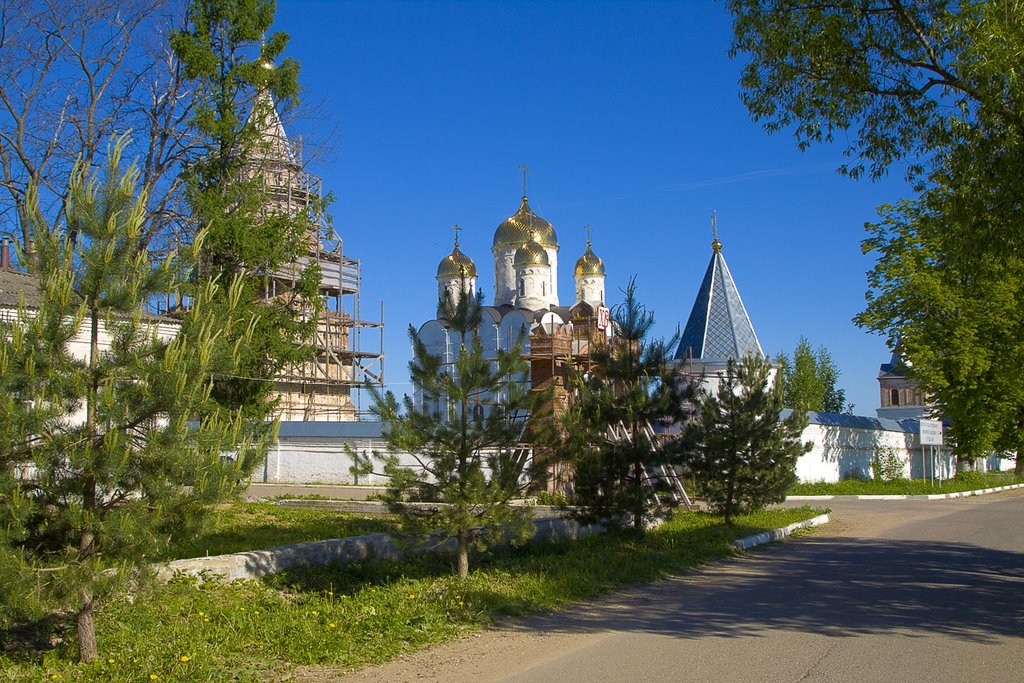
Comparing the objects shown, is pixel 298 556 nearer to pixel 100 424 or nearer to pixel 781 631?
pixel 100 424

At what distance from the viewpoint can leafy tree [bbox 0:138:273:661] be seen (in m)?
6.36

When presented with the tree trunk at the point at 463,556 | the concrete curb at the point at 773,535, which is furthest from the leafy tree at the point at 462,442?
the concrete curb at the point at 773,535

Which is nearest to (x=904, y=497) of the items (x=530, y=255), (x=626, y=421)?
(x=626, y=421)

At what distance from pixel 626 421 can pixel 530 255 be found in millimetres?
36353

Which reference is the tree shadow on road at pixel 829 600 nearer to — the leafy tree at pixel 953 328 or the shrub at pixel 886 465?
the leafy tree at pixel 953 328

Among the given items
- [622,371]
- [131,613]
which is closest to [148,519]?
[131,613]

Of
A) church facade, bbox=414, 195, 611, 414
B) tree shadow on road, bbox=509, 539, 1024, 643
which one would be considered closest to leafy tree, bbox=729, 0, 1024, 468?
tree shadow on road, bbox=509, 539, 1024, 643

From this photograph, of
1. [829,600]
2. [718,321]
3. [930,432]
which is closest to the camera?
[829,600]

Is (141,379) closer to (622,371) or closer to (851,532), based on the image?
(622,371)

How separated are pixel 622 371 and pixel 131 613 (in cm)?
755

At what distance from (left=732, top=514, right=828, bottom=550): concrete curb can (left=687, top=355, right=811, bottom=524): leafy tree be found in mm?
596

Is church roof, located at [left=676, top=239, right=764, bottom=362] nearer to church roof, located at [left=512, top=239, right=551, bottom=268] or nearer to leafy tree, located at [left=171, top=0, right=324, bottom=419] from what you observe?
church roof, located at [left=512, top=239, right=551, bottom=268]

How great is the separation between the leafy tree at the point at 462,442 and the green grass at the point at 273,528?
87.0 inches

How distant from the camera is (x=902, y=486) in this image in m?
31.6
